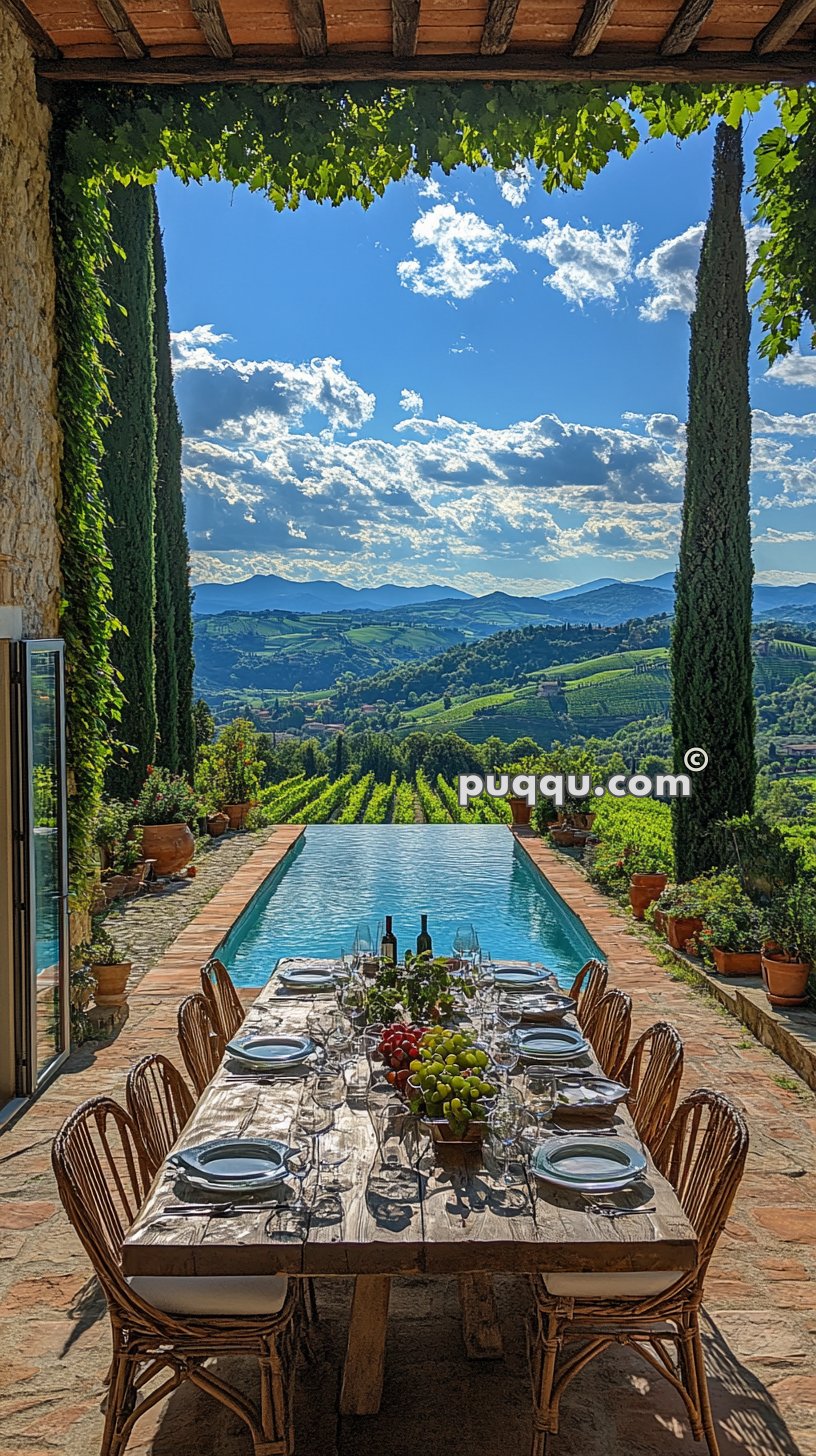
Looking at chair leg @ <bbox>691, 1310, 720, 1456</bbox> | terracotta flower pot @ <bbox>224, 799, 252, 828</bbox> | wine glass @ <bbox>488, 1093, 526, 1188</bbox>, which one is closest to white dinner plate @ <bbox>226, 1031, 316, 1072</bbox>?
wine glass @ <bbox>488, 1093, 526, 1188</bbox>

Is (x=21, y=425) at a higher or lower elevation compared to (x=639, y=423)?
lower

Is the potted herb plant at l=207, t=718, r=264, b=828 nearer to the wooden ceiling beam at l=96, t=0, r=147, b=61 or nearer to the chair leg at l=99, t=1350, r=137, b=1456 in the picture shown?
the wooden ceiling beam at l=96, t=0, r=147, b=61

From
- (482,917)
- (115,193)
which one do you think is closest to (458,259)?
(115,193)

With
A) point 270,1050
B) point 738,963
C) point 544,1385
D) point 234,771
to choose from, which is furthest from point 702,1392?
point 234,771

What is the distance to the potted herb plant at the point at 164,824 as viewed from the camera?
33.0ft

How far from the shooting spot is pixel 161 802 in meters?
10.2

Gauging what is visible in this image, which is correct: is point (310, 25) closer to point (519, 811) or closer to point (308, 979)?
point (308, 979)

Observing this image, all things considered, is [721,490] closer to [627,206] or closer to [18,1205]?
[18,1205]

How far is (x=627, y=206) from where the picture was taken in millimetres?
28562

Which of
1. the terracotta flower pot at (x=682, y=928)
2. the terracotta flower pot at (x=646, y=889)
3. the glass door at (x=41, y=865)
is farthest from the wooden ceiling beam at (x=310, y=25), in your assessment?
the terracotta flower pot at (x=646, y=889)

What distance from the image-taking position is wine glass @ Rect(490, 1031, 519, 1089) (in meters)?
3.09

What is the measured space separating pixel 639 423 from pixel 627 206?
8302 mm

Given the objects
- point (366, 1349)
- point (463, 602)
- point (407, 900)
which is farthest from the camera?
point (463, 602)
